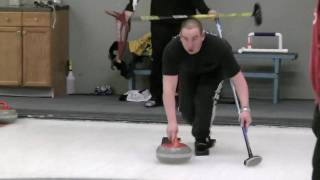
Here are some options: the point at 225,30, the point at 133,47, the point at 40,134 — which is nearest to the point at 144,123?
the point at 40,134

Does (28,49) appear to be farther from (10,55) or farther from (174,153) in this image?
(174,153)

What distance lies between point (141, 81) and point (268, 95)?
141 cm

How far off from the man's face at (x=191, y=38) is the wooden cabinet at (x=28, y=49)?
9.67ft

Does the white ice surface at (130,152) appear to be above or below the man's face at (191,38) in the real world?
below

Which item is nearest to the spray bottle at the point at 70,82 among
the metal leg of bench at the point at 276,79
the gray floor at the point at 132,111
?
the gray floor at the point at 132,111

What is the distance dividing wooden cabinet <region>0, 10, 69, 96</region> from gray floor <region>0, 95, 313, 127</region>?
0.25 metres

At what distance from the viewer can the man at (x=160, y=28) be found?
5.30 m

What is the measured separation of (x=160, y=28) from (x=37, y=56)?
1524 millimetres

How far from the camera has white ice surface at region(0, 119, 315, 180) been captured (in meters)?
3.40

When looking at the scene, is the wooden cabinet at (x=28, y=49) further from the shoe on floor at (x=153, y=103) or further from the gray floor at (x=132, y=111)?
the shoe on floor at (x=153, y=103)

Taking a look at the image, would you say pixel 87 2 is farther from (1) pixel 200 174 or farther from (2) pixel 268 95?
(1) pixel 200 174

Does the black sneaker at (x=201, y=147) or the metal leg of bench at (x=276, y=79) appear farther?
the metal leg of bench at (x=276, y=79)

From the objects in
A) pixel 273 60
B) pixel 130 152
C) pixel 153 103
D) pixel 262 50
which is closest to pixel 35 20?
pixel 153 103

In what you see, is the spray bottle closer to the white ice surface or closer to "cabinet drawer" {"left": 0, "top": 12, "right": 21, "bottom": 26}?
"cabinet drawer" {"left": 0, "top": 12, "right": 21, "bottom": 26}
